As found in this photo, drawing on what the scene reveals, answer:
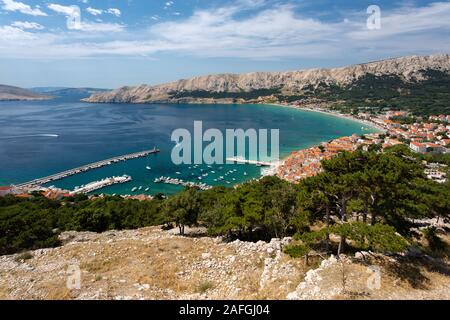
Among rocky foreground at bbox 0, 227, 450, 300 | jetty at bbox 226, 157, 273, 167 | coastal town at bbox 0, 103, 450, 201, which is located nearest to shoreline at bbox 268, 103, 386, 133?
coastal town at bbox 0, 103, 450, 201

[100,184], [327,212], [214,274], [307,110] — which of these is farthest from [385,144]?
[307,110]

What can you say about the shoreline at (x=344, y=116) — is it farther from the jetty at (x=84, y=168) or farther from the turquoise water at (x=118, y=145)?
the jetty at (x=84, y=168)

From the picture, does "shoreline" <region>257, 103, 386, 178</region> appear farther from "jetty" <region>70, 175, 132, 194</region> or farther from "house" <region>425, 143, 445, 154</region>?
"house" <region>425, 143, 445, 154</region>

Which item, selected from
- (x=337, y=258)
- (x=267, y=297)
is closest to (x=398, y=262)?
(x=337, y=258)

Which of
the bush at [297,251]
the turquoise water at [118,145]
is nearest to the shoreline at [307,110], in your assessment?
the turquoise water at [118,145]

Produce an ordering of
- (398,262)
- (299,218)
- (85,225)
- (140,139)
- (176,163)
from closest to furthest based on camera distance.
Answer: (398,262), (299,218), (85,225), (176,163), (140,139)
